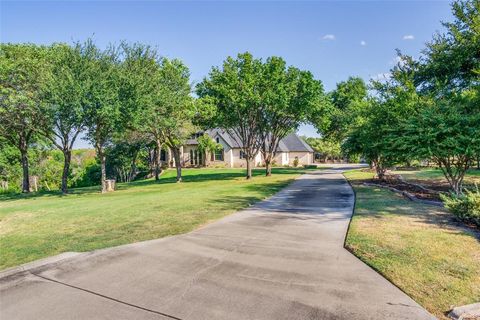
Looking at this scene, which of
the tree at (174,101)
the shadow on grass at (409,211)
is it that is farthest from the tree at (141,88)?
the shadow on grass at (409,211)

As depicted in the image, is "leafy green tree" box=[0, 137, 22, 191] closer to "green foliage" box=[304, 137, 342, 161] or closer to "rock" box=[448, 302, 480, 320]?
Result: "rock" box=[448, 302, 480, 320]

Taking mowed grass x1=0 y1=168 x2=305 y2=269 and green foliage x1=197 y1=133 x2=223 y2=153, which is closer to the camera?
mowed grass x1=0 y1=168 x2=305 y2=269

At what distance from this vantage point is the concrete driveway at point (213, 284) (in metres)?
4.38

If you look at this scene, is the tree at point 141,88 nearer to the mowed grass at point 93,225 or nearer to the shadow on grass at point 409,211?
the mowed grass at point 93,225

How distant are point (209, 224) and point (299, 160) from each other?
50.5 m

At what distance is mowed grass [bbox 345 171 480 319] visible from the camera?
4754mm

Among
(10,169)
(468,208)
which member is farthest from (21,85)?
(468,208)

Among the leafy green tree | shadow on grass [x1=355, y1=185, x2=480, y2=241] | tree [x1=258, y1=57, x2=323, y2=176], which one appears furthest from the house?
shadow on grass [x1=355, y1=185, x2=480, y2=241]

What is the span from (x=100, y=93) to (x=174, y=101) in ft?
21.4

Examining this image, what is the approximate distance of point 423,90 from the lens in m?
18.8

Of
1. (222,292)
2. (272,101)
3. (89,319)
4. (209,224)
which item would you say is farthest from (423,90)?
(89,319)

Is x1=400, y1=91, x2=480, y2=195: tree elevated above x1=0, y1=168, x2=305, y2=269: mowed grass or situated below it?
above

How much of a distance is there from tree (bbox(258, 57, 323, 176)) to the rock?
23346 millimetres

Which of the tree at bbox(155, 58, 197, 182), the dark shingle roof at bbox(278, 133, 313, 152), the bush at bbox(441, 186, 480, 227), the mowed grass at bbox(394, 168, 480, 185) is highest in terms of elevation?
the tree at bbox(155, 58, 197, 182)
